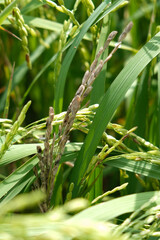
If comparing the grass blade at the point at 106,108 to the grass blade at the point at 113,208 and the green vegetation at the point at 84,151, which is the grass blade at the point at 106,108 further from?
the grass blade at the point at 113,208

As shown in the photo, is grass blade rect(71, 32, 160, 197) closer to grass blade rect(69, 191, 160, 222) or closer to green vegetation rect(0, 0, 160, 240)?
green vegetation rect(0, 0, 160, 240)

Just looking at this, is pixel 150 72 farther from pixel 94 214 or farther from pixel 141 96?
pixel 94 214

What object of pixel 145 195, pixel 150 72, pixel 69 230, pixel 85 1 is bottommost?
pixel 145 195

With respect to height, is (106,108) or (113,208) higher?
(106,108)

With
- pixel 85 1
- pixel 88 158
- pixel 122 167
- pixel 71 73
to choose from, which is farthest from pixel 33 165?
pixel 71 73

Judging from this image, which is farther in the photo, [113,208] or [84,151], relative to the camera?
[84,151]

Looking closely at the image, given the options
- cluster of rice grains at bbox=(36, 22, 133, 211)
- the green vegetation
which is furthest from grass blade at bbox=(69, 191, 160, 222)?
cluster of rice grains at bbox=(36, 22, 133, 211)

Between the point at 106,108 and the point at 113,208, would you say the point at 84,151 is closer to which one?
the point at 106,108

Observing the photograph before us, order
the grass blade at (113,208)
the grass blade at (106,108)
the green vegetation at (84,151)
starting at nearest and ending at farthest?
the green vegetation at (84,151)
the grass blade at (113,208)
the grass blade at (106,108)

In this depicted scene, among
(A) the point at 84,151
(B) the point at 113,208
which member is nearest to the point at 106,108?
(A) the point at 84,151

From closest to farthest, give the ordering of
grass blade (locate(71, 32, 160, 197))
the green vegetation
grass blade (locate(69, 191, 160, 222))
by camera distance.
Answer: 1. the green vegetation
2. grass blade (locate(69, 191, 160, 222))
3. grass blade (locate(71, 32, 160, 197))

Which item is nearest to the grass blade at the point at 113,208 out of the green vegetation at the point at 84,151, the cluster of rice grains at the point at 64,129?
the green vegetation at the point at 84,151
